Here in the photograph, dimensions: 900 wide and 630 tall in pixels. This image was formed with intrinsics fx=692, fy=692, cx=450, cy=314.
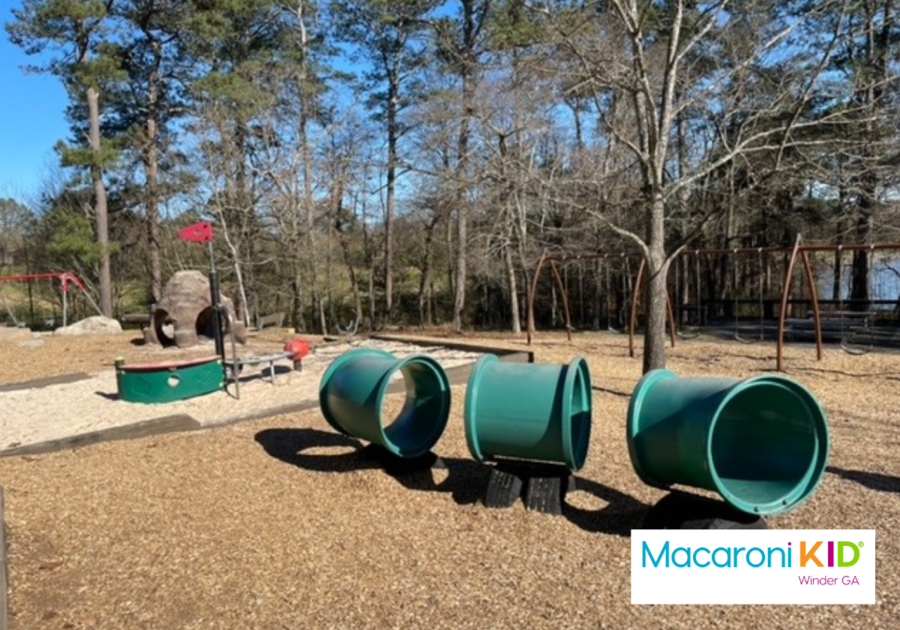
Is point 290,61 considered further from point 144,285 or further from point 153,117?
point 144,285

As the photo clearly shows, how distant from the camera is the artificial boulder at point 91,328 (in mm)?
16203

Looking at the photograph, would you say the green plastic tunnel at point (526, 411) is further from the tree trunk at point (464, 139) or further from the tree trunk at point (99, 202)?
the tree trunk at point (99, 202)

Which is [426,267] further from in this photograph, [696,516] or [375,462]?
[696,516]

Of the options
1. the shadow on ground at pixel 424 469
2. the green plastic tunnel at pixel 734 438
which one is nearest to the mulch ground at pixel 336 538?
the shadow on ground at pixel 424 469

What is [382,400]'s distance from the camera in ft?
14.5

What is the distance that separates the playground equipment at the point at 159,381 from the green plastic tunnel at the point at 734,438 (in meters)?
5.58

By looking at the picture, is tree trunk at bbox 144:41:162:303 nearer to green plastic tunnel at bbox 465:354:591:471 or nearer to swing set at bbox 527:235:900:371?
swing set at bbox 527:235:900:371

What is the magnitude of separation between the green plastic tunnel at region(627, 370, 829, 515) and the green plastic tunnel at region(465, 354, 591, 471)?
41 cm

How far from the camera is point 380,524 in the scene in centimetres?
399

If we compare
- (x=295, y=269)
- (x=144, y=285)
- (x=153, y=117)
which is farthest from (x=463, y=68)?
(x=144, y=285)

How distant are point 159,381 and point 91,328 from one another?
411 inches

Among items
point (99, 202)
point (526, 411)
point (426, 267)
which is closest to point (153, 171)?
point (99, 202)

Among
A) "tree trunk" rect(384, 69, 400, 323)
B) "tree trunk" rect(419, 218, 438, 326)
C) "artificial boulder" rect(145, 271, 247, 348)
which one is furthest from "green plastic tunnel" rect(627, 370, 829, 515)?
"tree trunk" rect(419, 218, 438, 326)

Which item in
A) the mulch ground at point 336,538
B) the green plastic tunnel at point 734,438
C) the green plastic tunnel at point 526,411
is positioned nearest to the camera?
the mulch ground at point 336,538
